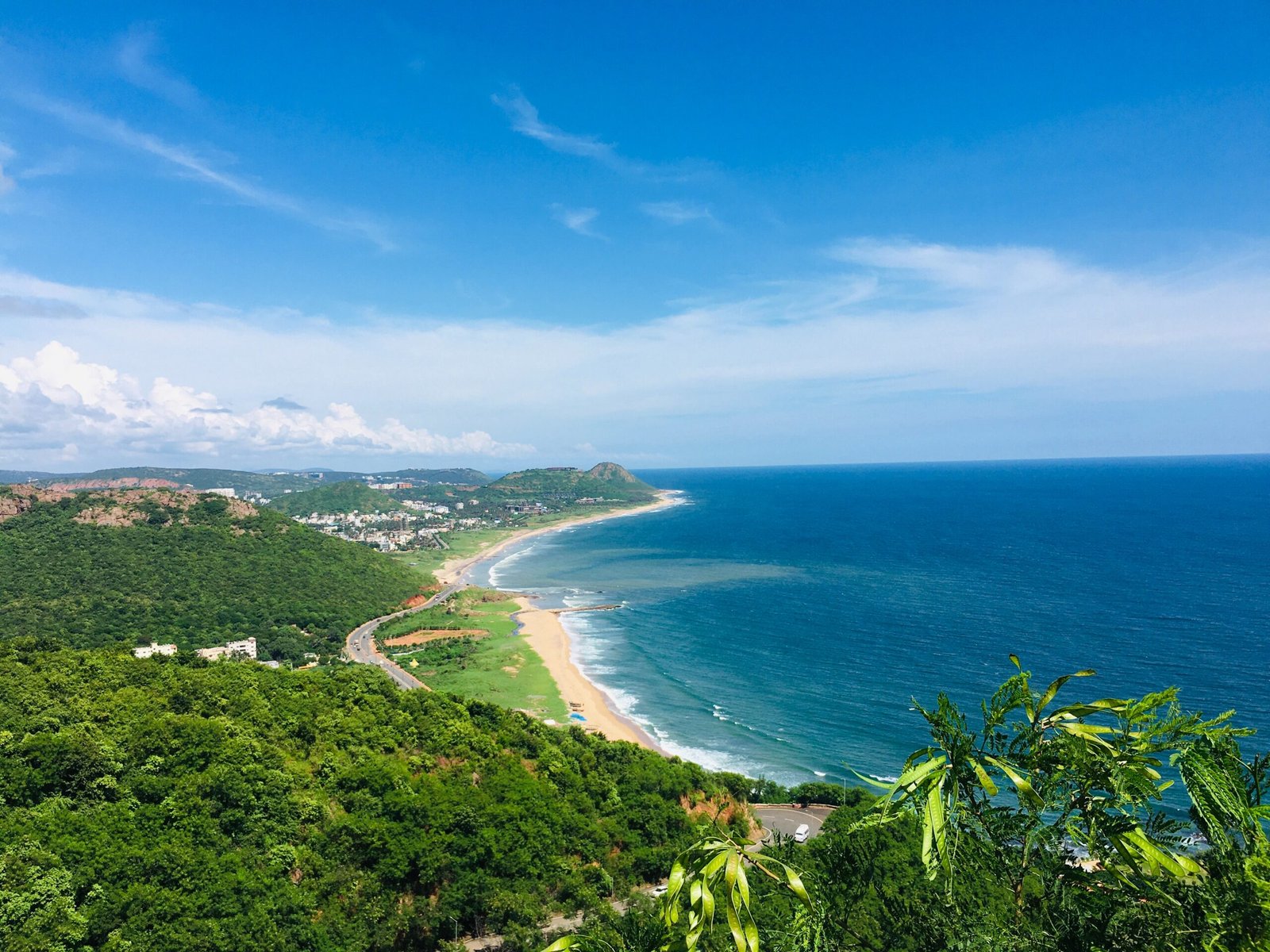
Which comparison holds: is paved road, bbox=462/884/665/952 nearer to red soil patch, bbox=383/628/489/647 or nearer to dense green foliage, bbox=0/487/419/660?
dense green foliage, bbox=0/487/419/660

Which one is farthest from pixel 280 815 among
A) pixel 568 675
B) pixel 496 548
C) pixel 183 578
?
pixel 496 548

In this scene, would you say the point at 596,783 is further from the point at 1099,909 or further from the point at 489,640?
the point at 489,640

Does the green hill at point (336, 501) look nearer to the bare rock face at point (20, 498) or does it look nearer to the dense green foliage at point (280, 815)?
the bare rock face at point (20, 498)

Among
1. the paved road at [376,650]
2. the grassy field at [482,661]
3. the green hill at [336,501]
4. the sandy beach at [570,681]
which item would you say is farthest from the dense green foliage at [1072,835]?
the green hill at [336,501]

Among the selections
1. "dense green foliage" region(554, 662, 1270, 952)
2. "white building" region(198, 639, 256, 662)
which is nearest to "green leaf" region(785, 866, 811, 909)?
"dense green foliage" region(554, 662, 1270, 952)

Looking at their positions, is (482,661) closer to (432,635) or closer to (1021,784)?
(432,635)

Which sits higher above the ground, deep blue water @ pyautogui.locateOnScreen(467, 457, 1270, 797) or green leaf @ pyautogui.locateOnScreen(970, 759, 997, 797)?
green leaf @ pyautogui.locateOnScreen(970, 759, 997, 797)
